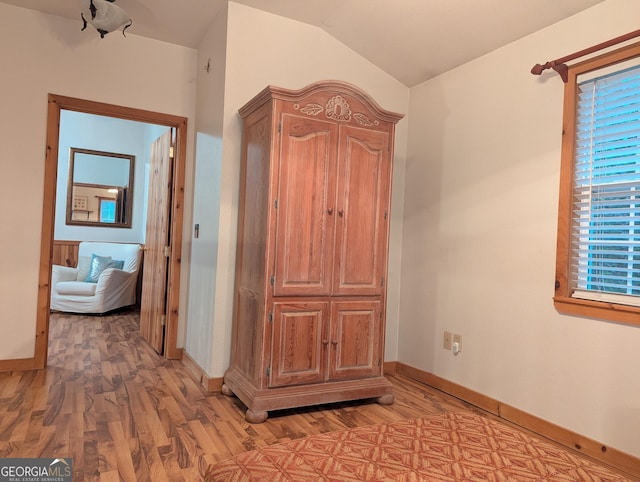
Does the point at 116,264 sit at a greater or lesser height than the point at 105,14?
lesser

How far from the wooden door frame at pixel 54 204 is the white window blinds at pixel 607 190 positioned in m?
2.89

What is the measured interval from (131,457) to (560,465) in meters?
1.77

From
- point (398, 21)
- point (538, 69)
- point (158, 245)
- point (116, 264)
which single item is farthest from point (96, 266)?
point (538, 69)

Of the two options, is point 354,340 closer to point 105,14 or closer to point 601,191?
point 601,191

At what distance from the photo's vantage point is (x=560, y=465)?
112 centimetres

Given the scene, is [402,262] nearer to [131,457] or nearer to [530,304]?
[530,304]

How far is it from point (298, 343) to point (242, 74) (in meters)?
1.84

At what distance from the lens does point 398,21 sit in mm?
2928

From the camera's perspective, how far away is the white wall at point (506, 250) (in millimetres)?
2250

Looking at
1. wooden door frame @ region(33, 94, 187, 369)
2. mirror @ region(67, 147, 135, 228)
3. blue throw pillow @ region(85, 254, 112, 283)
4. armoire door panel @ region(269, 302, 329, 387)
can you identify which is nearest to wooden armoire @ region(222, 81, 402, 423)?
armoire door panel @ region(269, 302, 329, 387)

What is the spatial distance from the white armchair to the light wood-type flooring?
75.6 inches

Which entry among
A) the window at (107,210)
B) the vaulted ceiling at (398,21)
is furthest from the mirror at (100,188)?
the vaulted ceiling at (398,21)

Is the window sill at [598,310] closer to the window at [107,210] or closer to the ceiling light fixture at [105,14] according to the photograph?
the ceiling light fixture at [105,14]

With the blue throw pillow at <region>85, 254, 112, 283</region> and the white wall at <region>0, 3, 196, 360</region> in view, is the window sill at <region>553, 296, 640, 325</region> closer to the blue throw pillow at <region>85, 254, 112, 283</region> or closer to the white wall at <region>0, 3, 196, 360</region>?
the white wall at <region>0, 3, 196, 360</region>
